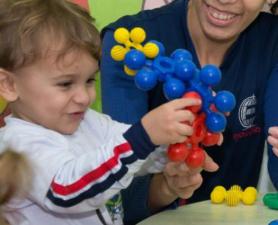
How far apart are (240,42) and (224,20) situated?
0.12m

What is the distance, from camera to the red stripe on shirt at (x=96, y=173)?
0.80m

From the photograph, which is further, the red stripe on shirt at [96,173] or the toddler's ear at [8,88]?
the toddler's ear at [8,88]

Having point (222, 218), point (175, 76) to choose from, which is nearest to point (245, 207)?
point (222, 218)

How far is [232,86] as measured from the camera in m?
1.26

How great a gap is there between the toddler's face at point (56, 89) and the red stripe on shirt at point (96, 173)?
14 centimetres

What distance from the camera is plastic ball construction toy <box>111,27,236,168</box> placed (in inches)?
31.6

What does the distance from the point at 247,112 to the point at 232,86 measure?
73 mm

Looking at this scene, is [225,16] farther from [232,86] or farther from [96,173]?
[96,173]

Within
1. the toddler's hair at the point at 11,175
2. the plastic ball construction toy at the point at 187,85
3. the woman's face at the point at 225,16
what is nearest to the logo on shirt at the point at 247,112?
the woman's face at the point at 225,16

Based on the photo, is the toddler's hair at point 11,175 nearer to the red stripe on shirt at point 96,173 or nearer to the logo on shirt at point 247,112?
the red stripe on shirt at point 96,173

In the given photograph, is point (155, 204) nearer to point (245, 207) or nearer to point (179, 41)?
point (245, 207)

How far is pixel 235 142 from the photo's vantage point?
130 cm

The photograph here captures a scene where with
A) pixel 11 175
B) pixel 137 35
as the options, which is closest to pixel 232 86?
pixel 137 35

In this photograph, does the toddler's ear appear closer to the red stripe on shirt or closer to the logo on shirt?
the red stripe on shirt
